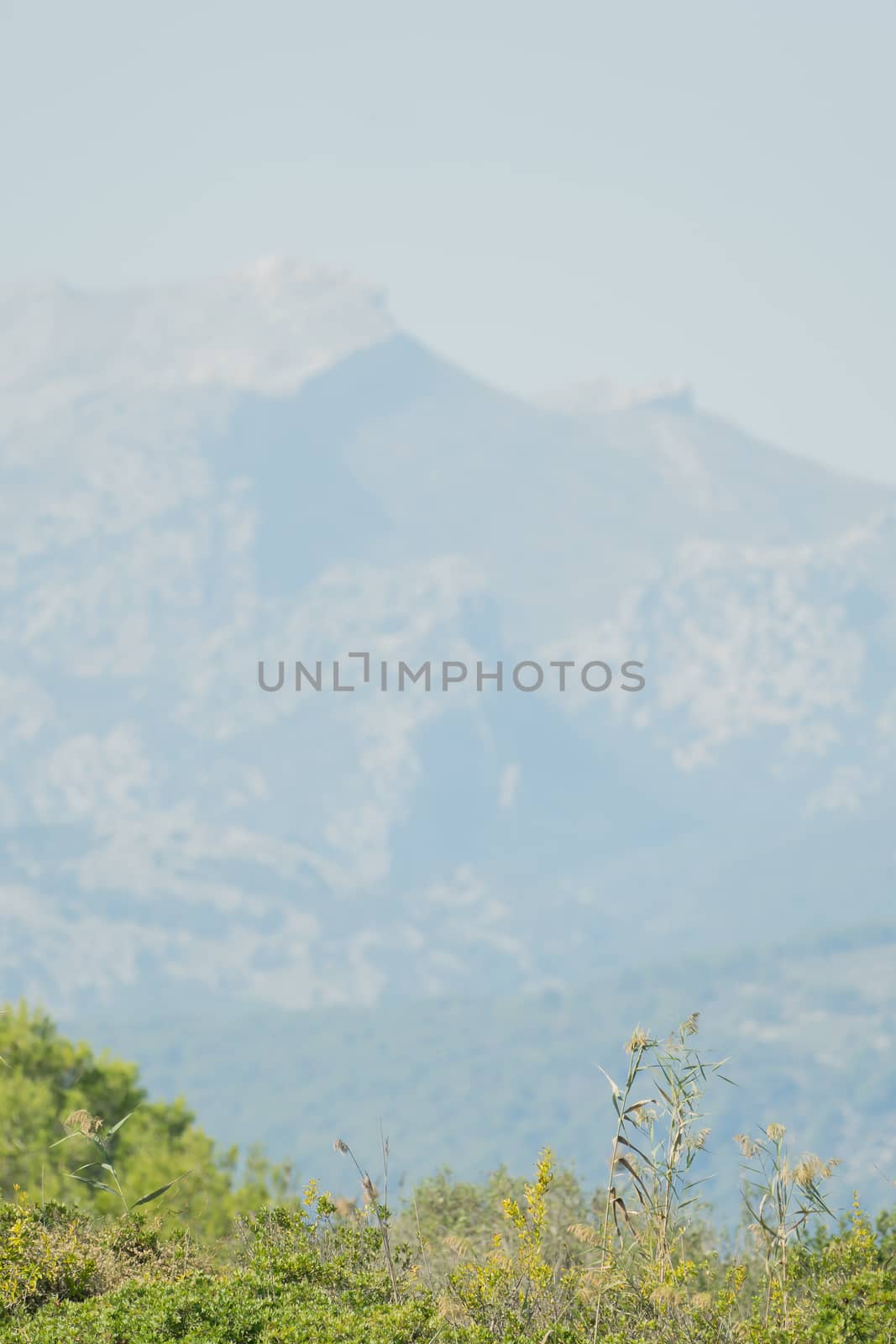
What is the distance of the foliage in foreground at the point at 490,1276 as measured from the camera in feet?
27.0

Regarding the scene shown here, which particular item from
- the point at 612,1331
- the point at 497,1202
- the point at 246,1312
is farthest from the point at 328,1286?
the point at 497,1202

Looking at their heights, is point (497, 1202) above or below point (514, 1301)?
above

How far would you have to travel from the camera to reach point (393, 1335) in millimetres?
8047

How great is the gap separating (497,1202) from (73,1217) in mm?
6677

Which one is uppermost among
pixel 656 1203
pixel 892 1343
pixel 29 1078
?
pixel 29 1078

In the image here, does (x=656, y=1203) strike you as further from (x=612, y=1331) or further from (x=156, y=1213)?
(x=156, y=1213)

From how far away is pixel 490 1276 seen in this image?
28.4ft

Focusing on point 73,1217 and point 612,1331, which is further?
point 73,1217

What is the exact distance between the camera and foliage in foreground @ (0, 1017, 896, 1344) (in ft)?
27.0

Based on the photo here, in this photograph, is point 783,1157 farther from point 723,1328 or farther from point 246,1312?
point 246,1312

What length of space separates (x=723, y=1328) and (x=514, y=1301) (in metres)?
1.23

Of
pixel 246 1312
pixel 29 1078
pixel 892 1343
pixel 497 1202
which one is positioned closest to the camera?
pixel 892 1343

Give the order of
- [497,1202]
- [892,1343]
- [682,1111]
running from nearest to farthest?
[892,1343] → [682,1111] → [497,1202]

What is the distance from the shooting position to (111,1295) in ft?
29.3
